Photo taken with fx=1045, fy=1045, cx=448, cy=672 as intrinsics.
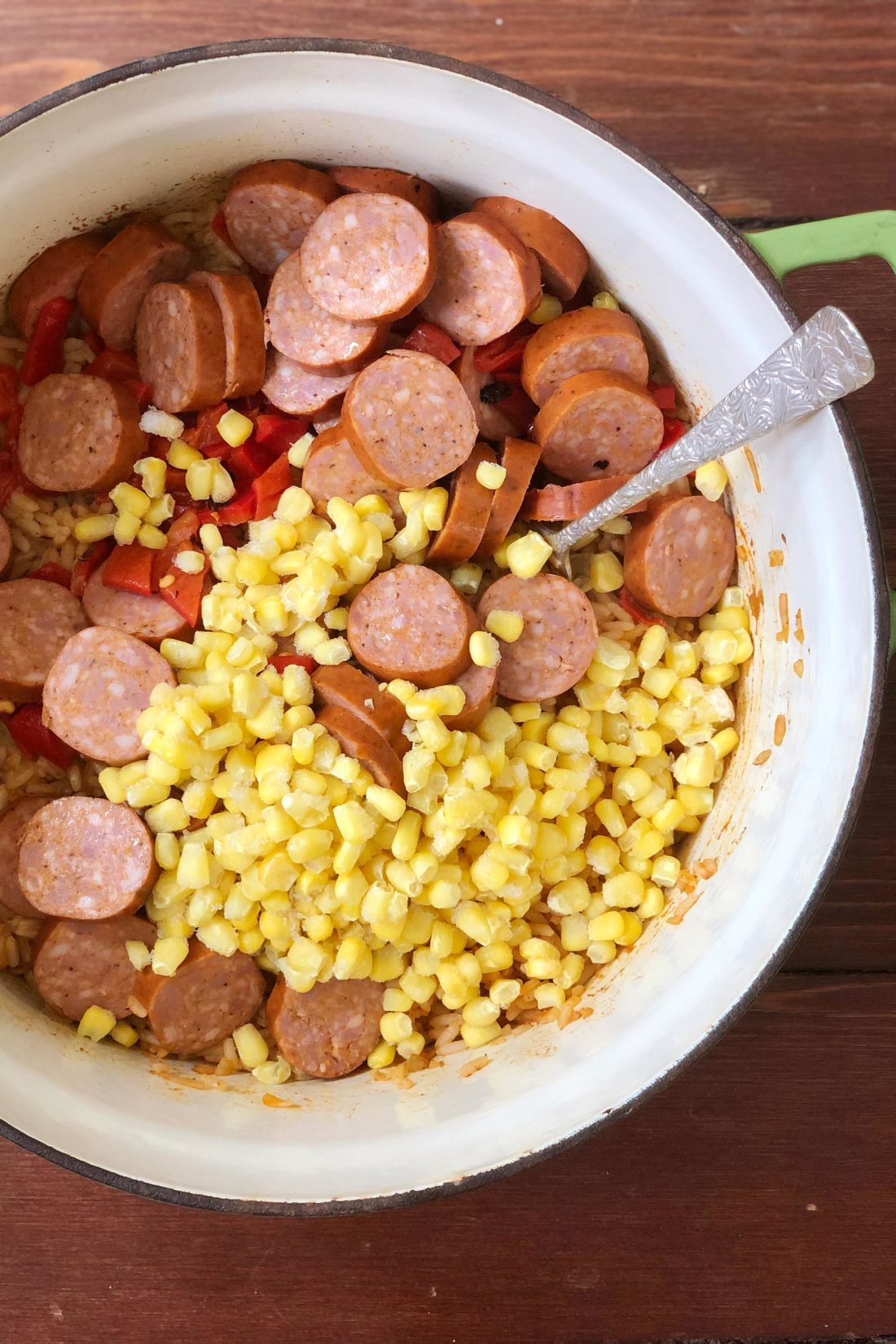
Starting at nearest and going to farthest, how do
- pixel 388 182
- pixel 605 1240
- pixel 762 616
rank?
1. pixel 388 182
2. pixel 762 616
3. pixel 605 1240

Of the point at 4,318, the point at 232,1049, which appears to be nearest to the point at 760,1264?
the point at 232,1049

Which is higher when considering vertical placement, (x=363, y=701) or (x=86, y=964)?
(x=363, y=701)

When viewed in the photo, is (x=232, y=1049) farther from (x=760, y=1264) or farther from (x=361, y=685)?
(x=760, y=1264)

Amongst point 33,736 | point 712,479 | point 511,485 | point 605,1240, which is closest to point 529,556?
point 511,485

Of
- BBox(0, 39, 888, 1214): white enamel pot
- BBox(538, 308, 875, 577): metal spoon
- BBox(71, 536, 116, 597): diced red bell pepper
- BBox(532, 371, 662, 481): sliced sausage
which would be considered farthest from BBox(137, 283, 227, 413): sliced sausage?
BBox(538, 308, 875, 577): metal spoon

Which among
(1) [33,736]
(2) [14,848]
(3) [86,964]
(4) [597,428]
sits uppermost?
(4) [597,428]

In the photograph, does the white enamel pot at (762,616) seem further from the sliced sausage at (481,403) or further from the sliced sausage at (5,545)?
the sliced sausage at (5,545)

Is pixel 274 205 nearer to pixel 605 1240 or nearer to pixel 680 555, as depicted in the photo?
pixel 680 555
